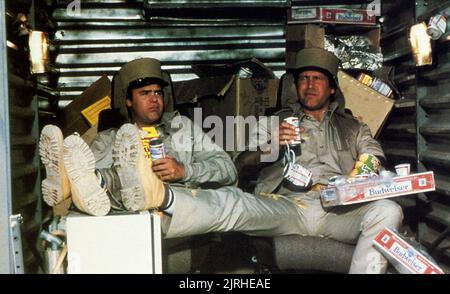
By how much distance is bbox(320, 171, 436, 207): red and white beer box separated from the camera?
358 centimetres

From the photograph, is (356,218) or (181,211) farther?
(356,218)

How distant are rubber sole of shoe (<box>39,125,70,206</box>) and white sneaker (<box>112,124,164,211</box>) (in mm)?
371

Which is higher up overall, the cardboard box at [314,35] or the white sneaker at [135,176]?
the cardboard box at [314,35]

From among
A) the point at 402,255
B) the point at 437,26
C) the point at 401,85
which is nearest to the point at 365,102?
the point at 401,85

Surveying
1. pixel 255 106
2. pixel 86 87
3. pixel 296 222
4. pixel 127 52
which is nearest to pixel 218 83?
pixel 255 106

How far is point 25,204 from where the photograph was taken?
4070mm

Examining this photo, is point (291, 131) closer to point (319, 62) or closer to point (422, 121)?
point (319, 62)

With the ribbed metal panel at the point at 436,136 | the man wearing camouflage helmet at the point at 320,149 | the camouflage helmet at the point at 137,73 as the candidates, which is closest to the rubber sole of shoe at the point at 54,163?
the camouflage helmet at the point at 137,73

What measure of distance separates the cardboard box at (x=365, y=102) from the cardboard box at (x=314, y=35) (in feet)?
1.65

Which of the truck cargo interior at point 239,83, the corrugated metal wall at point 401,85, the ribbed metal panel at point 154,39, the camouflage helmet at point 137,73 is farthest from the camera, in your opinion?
the ribbed metal panel at point 154,39

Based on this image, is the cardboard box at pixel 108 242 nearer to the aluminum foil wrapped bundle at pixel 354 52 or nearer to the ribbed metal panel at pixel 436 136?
the ribbed metal panel at pixel 436 136

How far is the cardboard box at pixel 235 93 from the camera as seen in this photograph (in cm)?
522
